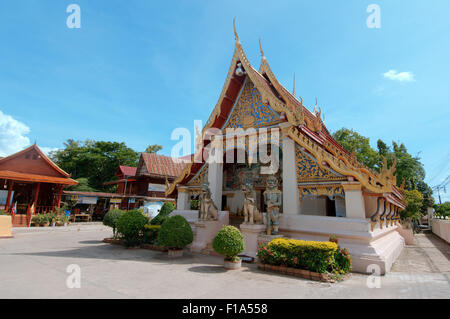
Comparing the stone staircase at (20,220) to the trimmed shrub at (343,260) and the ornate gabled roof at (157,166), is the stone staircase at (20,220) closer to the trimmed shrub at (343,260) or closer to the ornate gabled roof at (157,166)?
the ornate gabled roof at (157,166)

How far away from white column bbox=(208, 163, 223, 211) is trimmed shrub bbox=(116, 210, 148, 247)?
2.86 metres

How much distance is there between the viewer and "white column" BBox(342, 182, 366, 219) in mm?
6340

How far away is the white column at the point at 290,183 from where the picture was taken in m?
7.48

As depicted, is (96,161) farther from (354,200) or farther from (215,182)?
(354,200)

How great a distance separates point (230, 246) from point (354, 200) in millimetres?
3522

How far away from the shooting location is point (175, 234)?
7.33 m

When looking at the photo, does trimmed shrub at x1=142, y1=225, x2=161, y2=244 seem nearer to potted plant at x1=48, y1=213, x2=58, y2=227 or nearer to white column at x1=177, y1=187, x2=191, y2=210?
white column at x1=177, y1=187, x2=191, y2=210

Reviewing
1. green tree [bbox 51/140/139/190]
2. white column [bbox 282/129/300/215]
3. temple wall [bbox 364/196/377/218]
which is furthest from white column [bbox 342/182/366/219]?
green tree [bbox 51/140/139/190]

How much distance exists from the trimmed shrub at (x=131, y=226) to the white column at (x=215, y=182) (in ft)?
9.37

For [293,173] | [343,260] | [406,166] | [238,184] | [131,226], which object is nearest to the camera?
[343,260]

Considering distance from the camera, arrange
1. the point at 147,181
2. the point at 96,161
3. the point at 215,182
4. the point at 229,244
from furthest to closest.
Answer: the point at 96,161 < the point at 147,181 < the point at 215,182 < the point at 229,244

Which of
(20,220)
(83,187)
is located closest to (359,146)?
(20,220)

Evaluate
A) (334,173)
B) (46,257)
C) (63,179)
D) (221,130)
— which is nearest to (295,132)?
(334,173)
